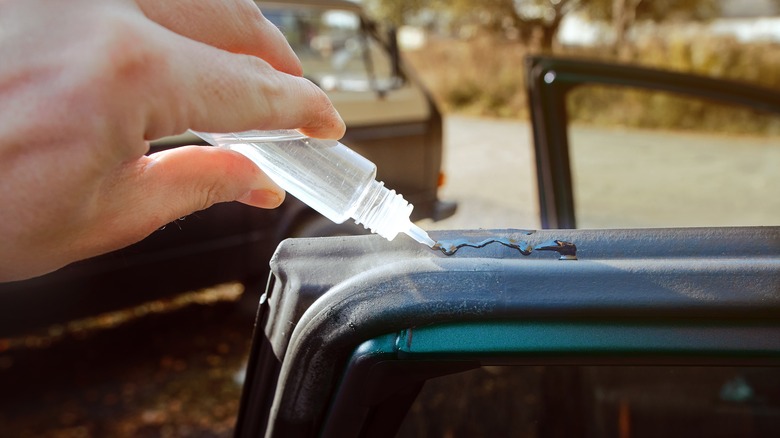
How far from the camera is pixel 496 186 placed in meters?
10.2

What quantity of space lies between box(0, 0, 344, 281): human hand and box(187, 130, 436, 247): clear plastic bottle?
13 centimetres

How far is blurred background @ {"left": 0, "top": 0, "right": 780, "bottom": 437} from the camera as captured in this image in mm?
4031

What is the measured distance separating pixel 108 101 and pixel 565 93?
7.12 ft

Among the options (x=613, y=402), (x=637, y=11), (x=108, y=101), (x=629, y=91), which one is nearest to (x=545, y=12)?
(x=637, y=11)

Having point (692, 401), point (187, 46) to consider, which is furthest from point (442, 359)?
point (692, 401)

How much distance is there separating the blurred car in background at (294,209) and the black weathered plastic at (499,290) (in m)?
2.11

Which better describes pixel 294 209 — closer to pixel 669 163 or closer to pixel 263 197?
pixel 263 197

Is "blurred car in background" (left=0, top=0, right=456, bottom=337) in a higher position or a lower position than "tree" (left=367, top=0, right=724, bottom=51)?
lower

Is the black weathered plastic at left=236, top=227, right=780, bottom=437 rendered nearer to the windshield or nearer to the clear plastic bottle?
the clear plastic bottle

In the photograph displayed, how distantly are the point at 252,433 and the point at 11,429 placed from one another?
330 cm

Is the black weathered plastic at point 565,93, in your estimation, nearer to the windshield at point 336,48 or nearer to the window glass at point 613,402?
the window glass at point 613,402

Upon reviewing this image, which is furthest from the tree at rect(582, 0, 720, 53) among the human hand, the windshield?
the human hand

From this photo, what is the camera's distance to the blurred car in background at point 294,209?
3814 millimetres

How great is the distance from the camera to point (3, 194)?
64 cm
